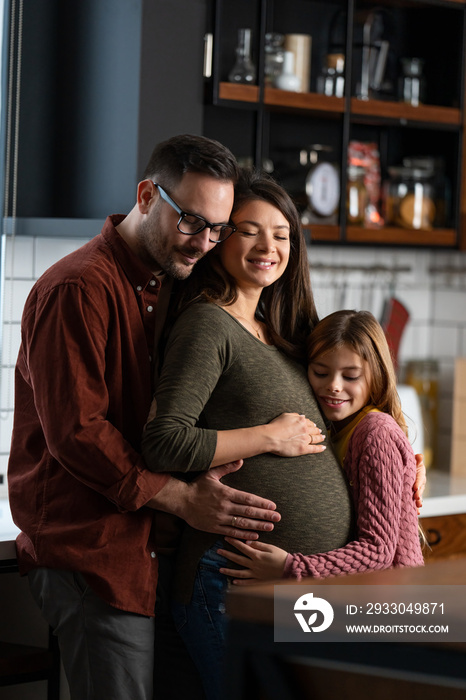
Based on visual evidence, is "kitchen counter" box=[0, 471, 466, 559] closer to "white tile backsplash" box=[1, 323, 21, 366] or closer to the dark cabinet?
"white tile backsplash" box=[1, 323, 21, 366]

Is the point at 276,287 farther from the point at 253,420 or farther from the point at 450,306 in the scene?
the point at 450,306

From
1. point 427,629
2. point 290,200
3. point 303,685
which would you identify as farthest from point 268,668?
point 290,200

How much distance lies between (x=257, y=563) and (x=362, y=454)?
1.02ft

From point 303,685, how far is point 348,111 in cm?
258

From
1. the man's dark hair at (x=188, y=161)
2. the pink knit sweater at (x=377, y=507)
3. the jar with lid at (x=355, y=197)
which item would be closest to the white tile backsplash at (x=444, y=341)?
the jar with lid at (x=355, y=197)

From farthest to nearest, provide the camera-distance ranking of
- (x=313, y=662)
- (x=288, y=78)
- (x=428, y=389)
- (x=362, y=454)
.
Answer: (x=428, y=389)
(x=288, y=78)
(x=362, y=454)
(x=313, y=662)

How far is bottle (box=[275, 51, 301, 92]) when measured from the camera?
9.94 ft

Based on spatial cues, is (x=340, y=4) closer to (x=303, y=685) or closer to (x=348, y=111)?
(x=348, y=111)

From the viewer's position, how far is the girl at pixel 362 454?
1.67 m

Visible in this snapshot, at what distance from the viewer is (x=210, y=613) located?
5.55 ft

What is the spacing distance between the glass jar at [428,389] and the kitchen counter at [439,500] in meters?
0.17

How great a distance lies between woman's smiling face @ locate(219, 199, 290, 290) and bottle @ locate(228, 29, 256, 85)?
1281 mm

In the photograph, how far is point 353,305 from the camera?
3.51 meters

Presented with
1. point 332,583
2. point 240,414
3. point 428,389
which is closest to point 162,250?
point 240,414
